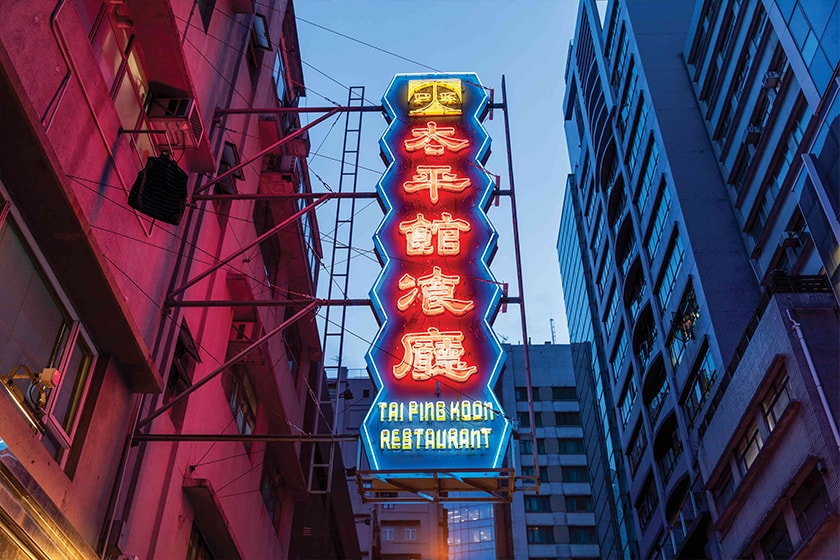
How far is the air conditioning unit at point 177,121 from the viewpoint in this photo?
1136cm

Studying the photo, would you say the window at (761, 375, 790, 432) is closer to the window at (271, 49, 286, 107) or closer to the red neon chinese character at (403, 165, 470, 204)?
the red neon chinese character at (403, 165, 470, 204)

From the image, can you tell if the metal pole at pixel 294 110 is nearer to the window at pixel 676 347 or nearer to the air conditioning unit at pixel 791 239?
the air conditioning unit at pixel 791 239

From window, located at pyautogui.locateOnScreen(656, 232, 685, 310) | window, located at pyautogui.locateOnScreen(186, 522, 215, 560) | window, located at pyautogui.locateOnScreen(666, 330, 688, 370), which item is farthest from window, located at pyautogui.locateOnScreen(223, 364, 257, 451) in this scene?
window, located at pyautogui.locateOnScreen(656, 232, 685, 310)

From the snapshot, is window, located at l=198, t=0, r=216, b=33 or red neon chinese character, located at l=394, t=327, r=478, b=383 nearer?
red neon chinese character, located at l=394, t=327, r=478, b=383

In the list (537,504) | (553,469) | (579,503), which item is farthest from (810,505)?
(553,469)

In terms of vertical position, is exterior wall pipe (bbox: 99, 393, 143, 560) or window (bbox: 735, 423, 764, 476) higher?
window (bbox: 735, 423, 764, 476)

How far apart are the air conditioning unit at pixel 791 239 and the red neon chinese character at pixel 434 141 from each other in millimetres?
12701

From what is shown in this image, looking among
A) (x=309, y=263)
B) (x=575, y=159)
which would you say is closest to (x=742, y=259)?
(x=309, y=263)

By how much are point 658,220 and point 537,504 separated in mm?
30227

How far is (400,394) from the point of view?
1217cm

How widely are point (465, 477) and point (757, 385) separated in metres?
11.8

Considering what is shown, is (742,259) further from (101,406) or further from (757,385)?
(101,406)

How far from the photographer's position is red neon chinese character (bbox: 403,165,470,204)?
1478cm

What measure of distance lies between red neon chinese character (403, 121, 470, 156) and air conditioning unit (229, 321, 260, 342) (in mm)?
4678
